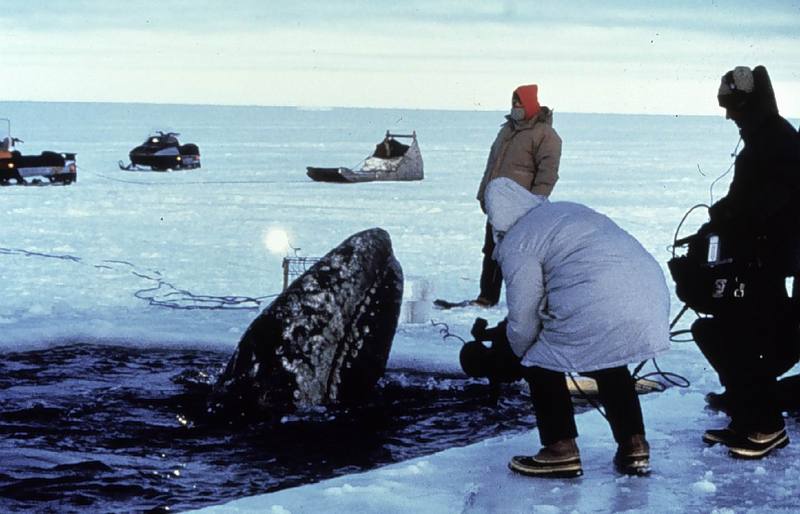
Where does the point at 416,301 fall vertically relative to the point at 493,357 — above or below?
below

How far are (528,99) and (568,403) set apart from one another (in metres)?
4.71

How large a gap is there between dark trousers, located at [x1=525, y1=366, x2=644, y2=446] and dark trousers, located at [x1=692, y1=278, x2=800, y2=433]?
0.63 metres

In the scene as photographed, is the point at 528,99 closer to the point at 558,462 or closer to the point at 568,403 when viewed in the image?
the point at 568,403

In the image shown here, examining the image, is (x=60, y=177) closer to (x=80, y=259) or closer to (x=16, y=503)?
(x=80, y=259)

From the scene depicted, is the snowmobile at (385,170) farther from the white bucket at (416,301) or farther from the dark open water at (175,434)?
the dark open water at (175,434)

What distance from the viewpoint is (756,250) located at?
5.04 metres

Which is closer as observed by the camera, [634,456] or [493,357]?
[634,456]

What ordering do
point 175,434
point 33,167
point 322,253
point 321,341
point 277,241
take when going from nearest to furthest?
point 175,434 → point 321,341 → point 322,253 → point 277,241 → point 33,167

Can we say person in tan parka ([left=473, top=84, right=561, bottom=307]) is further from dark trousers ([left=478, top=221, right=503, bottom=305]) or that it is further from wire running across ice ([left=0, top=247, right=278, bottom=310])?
wire running across ice ([left=0, top=247, right=278, bottom=310])

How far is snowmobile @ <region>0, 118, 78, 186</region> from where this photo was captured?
110 ft

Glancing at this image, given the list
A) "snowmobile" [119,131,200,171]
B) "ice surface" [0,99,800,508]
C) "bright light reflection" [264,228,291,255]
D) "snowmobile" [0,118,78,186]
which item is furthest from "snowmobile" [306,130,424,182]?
"bright light reflection" [264,228,291,255]

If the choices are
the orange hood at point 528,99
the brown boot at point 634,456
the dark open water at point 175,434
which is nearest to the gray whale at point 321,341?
the dark open water at point 175,434

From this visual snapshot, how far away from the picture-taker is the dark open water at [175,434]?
535 centimetres

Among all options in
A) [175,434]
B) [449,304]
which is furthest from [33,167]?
[175,434]
